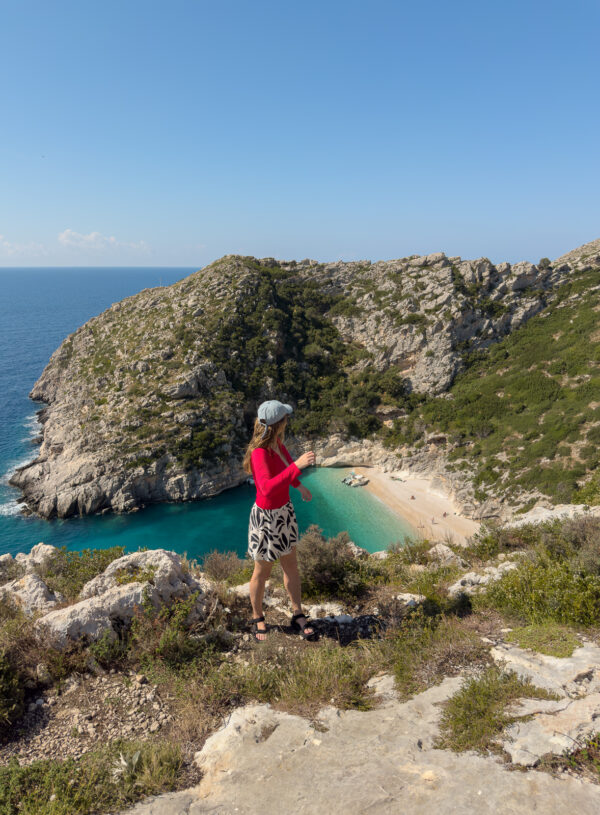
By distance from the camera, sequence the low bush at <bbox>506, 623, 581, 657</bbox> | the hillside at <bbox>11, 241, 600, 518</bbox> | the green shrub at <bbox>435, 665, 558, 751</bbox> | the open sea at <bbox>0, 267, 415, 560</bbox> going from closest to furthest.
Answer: the green shrub at <bbox>435, 665, 558, 751</bbox> < the low bush at <bbox>506, 623, 581, 657</bbox> < the open sea at <bbox>0, 267, 415, 560</bbox> < the hillside at <bbox>11, 241, 600, 518</bbox>

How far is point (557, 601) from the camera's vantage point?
4.73 metres

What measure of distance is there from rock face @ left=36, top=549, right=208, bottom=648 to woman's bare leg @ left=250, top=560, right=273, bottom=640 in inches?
31.1

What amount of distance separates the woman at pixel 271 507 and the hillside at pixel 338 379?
25.3 metres

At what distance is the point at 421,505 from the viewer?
2958 centimetres

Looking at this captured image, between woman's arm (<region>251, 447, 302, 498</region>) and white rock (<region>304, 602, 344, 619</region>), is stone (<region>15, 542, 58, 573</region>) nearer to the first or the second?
white rock (<region>304, 602, 344, 619</region>)

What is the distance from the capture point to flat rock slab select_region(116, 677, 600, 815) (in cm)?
236

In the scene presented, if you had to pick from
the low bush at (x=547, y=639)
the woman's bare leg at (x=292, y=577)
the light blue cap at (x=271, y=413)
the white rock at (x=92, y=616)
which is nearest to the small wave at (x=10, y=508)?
the white rock at (x=92, y=616)

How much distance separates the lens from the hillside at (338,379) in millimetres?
30031

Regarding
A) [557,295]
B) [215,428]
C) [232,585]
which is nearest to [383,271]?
[557,295]

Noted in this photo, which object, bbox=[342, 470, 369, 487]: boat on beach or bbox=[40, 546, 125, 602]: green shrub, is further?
bbox=[342, 470, 369, 487]: boat on beach

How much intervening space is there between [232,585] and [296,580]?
2839 millimetres

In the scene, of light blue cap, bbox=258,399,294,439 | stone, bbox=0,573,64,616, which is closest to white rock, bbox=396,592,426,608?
light blue cap, bbox=258,399,294,439

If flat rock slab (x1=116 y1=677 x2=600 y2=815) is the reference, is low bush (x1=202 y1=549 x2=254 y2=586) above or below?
below

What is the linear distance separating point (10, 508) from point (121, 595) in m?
32.3
